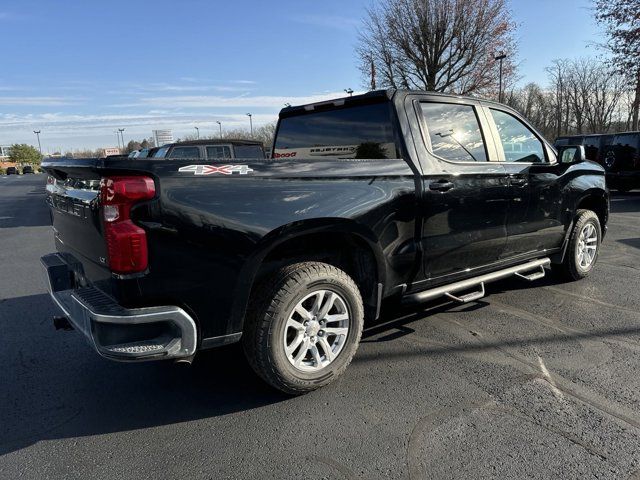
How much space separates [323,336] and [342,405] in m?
0.44

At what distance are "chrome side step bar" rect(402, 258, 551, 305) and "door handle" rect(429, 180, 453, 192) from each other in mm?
807

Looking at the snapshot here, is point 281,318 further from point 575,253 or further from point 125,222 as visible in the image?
point 575,253

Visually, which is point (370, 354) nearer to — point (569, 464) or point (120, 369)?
point (569, 464)

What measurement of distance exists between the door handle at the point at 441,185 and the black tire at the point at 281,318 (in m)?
1.05

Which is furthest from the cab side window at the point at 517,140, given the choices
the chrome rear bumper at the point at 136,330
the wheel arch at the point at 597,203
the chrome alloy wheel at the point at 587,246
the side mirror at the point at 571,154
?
the chrome rear bumper at the point at 136,330

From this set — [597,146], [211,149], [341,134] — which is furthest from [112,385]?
[597,146]

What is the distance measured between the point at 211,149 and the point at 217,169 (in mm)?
10549

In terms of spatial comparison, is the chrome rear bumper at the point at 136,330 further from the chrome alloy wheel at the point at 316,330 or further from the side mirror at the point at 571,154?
the side mirror at the point at 571,154

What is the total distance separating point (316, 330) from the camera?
2.98 m

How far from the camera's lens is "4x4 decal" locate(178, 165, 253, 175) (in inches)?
96.3

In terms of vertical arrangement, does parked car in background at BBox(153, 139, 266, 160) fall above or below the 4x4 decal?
above

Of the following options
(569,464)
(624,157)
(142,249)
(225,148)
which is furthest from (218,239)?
(624,157)

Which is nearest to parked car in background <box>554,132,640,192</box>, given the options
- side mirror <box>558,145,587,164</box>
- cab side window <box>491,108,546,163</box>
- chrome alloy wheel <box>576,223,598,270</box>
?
chrome alloy wheel <box>576,223,598,270</box>

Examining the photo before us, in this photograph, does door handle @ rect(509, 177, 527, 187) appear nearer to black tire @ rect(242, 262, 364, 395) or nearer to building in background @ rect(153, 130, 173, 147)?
black tire @ rect(242, 262, 364, 395)
